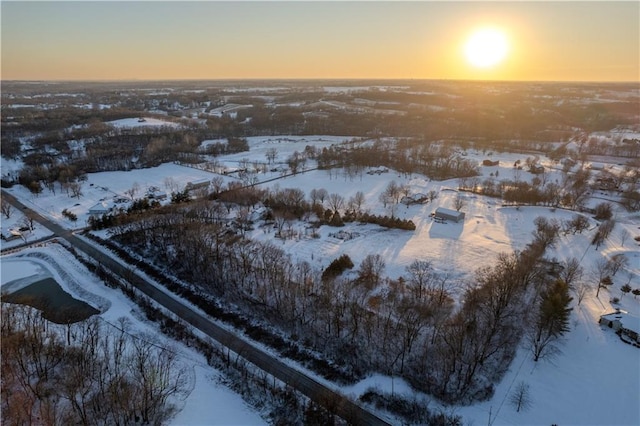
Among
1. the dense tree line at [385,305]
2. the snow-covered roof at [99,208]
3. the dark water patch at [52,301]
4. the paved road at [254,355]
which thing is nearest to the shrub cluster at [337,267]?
the dense tree line at [385,305]

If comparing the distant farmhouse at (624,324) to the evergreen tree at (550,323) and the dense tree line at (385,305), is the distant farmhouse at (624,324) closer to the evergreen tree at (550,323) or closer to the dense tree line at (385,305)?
the evergreen tree at (550,323)

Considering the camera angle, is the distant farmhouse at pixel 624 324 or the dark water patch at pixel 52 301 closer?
the distant farmhouse at pixel 624 324

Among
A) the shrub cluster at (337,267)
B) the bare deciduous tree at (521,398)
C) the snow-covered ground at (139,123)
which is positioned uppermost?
the snow-covered ground at (139,123)

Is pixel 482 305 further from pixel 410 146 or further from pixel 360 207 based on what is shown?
pixel 410 146

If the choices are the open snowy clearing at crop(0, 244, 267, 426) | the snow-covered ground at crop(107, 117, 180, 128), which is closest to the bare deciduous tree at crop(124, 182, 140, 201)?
the open snowy clearing at crop(0, 244, 267, 426)

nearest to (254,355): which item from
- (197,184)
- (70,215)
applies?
(70,215)
